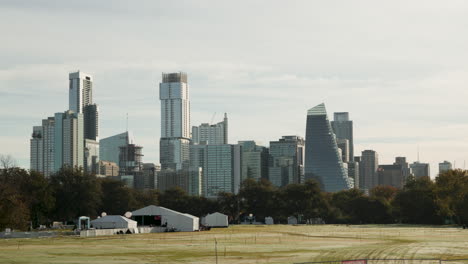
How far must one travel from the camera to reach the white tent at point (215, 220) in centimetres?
14362

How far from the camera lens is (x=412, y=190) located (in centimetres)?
17200

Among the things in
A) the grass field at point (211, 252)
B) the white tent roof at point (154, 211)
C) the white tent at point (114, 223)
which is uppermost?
the white tent roof at point (154, 211)

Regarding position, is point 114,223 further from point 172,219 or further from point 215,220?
point 215,220

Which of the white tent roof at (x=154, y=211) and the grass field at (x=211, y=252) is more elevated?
the white tent roof at (x=154, y=211)

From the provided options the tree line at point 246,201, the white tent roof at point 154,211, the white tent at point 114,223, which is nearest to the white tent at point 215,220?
the white tent roof at point 154,211

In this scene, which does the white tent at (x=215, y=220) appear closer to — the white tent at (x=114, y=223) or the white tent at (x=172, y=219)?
the white tent at (x=172, y=219)

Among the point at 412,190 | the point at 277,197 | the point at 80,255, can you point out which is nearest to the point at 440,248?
the point at 80,255

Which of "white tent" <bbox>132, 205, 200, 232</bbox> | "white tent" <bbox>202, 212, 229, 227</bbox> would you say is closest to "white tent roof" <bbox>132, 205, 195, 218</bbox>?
"white tent" <bbox>132, 205, 200, 232</bbox>

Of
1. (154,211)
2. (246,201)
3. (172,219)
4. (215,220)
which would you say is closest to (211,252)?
(172,219)

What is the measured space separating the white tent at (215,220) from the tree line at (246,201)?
31673mm

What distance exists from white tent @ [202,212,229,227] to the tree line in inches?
1247

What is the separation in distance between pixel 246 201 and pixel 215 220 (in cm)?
4919

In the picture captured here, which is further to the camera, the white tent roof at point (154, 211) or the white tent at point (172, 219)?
the white tent roof at point (154, 211)

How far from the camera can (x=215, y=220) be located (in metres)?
145
